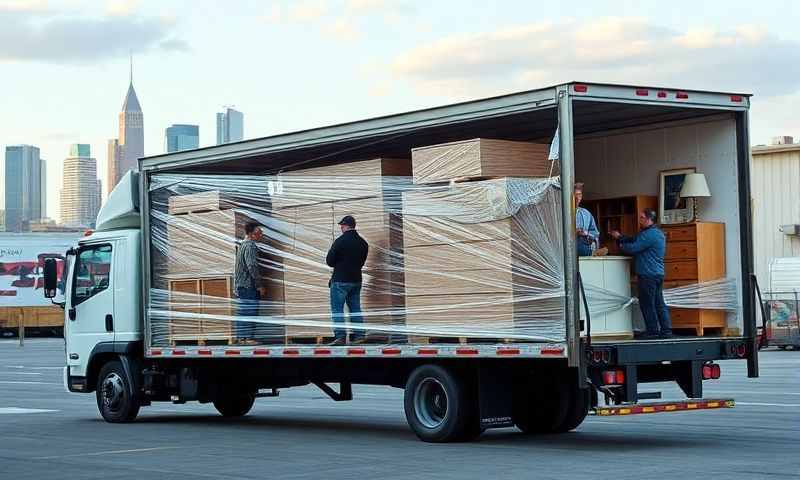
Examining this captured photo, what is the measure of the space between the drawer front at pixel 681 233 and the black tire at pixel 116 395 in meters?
7.07

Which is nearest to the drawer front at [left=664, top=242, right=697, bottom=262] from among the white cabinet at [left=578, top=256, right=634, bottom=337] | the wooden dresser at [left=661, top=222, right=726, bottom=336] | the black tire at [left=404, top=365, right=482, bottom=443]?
the wooden dresser at [left=661, top=222, right=726, bottom=336]

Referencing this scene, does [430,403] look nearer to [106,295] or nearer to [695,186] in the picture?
[695,186]

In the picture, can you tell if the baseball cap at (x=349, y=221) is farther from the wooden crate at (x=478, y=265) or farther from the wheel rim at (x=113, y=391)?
the wheel rim at (x=113, y=391)

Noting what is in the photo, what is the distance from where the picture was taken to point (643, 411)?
1299 cm

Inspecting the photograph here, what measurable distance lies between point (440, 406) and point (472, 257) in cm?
158

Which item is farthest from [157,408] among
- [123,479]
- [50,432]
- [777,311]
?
→ [777,311]

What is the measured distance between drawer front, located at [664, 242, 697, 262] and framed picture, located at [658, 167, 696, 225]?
0.24 m

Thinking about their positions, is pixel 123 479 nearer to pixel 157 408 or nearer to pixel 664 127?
pixel 664 127

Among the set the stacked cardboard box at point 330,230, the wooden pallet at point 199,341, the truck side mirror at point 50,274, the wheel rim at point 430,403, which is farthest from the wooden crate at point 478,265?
the truck side mirror at point 50,274

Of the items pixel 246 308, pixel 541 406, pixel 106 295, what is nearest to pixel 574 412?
pixel 541 406

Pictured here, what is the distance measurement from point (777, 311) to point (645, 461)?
26.3 m

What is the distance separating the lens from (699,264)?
46.9ft

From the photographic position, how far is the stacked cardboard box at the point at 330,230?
14672 millimetres

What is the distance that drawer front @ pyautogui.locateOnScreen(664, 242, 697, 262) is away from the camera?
1439cm
